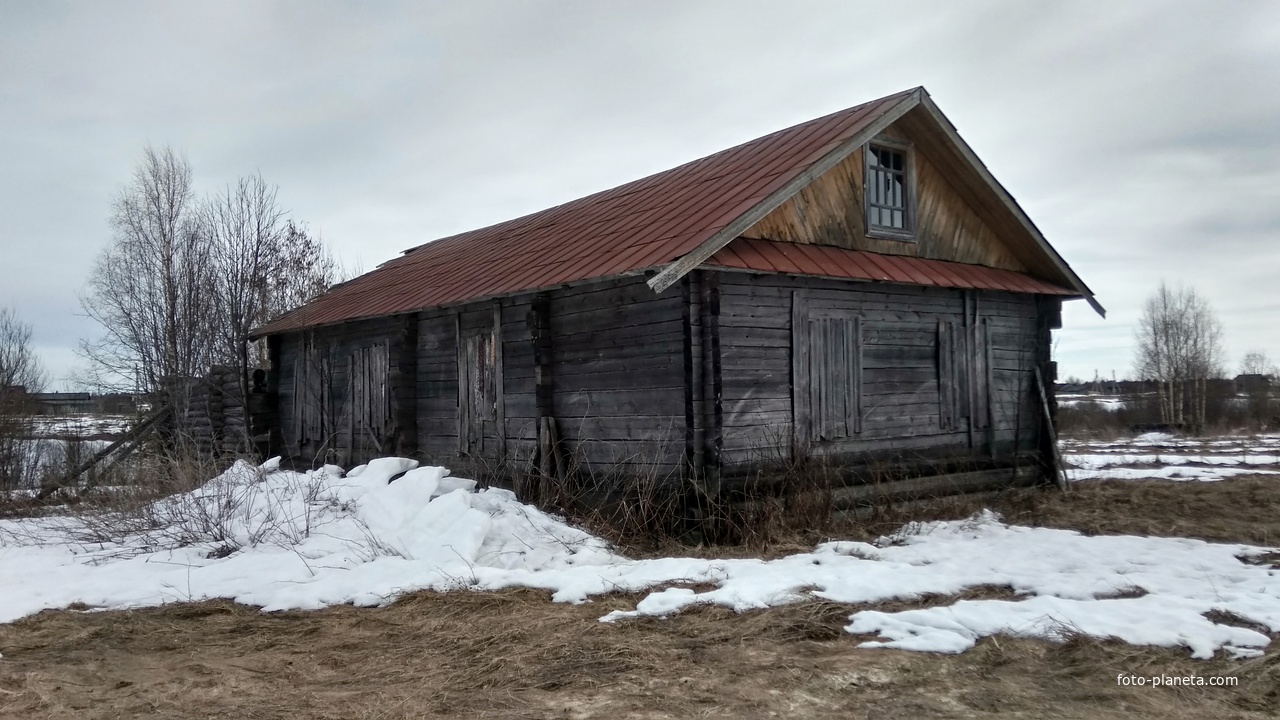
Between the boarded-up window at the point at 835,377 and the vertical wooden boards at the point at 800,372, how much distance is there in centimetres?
8

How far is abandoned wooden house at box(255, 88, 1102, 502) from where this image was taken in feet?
30.7

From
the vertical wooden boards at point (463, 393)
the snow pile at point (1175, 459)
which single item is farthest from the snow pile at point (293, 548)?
the snow pile at point (1175, 459)

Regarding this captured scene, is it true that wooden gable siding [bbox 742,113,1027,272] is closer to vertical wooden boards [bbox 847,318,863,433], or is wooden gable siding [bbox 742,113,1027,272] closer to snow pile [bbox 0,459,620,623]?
vertical wooden boards [bbox 847,318,863,433]

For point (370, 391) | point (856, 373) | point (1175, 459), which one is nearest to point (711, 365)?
point (856, 373)

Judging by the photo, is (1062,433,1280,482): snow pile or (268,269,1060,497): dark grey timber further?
(1062,433,1280,482): snow pile

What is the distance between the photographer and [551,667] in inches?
201

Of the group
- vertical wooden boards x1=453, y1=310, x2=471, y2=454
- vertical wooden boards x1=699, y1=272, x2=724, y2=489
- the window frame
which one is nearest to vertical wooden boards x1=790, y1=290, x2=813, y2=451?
vertical wooden boards x1=699, y1=272, x2=724, y2=489

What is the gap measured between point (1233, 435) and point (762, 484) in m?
27.8

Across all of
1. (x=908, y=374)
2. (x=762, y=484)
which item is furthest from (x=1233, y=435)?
(x=762, y=484)

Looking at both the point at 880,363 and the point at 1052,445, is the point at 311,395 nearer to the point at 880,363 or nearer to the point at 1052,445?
the point at 880,363

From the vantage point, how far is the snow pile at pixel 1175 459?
15.5 metres

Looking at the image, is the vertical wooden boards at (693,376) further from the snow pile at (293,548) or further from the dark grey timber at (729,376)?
the snow pile at (293,548)

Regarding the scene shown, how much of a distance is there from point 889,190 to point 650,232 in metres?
3.63

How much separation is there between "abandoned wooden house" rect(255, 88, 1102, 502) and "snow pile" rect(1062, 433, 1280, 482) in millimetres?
3751
